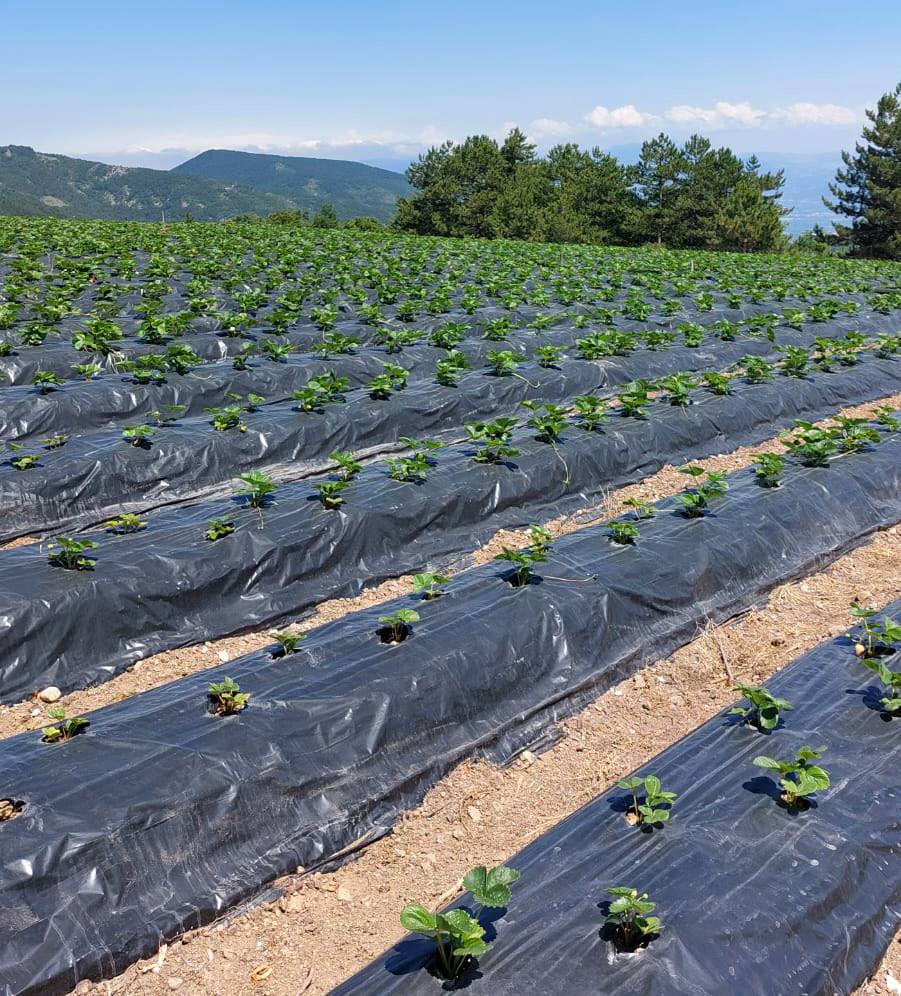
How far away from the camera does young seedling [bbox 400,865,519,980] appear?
232cm

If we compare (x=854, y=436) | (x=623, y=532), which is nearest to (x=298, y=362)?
(x=623, y=532)

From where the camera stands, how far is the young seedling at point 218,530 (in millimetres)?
5695

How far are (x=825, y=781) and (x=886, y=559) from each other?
3.99m

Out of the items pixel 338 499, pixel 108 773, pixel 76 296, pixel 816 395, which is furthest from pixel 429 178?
pixel 108 773

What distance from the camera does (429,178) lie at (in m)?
46.1

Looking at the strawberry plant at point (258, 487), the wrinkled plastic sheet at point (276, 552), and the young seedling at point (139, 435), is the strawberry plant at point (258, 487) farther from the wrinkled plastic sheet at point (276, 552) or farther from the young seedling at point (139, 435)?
the young seedling at point (139, 435)

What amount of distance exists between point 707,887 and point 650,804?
1.28ft

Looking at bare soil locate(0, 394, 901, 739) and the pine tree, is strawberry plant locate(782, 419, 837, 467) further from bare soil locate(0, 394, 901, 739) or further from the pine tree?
the pine tree

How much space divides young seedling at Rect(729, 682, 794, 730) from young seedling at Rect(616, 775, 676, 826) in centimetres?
66

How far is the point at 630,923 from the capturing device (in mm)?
2547

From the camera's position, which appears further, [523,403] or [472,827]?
[523,403]

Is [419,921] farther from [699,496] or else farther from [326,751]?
[699,496]

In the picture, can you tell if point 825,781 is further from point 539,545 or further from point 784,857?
point 539,545

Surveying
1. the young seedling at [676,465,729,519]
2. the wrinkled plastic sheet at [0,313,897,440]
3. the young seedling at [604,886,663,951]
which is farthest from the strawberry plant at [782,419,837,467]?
the young seedling at [604,886,663,951]
